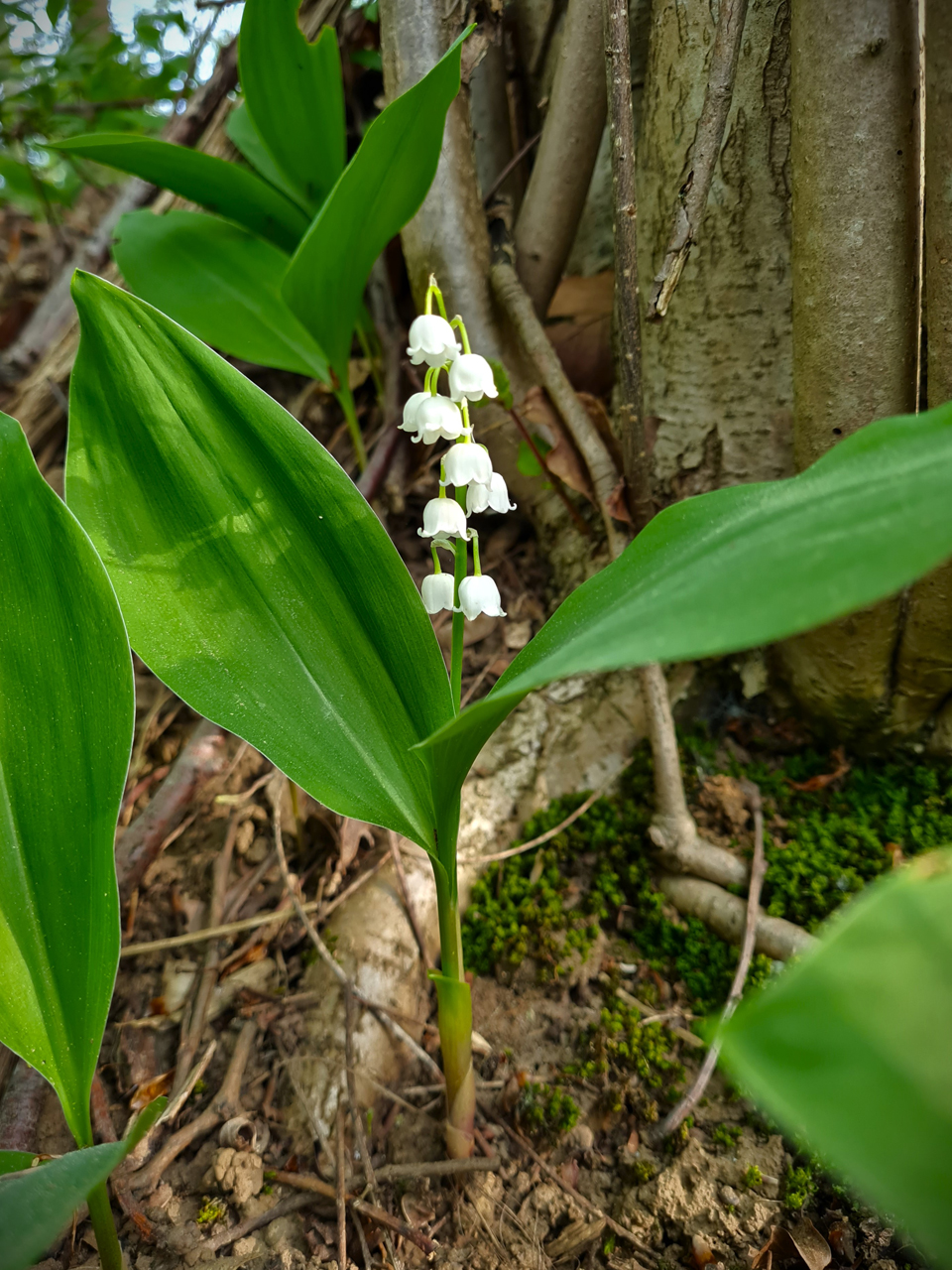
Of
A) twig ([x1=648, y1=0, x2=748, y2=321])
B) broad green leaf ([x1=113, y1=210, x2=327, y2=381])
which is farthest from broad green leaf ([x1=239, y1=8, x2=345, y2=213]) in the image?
twig ([x1=648, y1=0, x2=748, y2=321])

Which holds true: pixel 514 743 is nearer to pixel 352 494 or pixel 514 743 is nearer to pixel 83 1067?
pixel 352 494

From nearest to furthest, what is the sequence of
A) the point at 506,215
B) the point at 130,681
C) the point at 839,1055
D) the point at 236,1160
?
the point at 839,1055, the point at 130,681, the point at 236,1160, the point at 506,215

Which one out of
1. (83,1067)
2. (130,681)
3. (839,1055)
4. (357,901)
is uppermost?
(130,681)

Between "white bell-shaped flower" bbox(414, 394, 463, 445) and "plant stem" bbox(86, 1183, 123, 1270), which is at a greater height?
"white bell-shaped flower" bbox(414, 394, 463, 445)

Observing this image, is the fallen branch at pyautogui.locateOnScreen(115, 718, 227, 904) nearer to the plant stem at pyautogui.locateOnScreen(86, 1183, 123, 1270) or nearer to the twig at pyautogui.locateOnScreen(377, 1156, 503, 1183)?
the plant stem at pyautogui.locateOnScreen(86, 1183, 123, 1270)

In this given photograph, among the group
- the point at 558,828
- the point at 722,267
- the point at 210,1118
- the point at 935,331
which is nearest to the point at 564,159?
the point at 722,267

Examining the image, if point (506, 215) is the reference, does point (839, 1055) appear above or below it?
below

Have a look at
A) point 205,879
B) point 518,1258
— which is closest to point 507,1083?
point 518,1258
